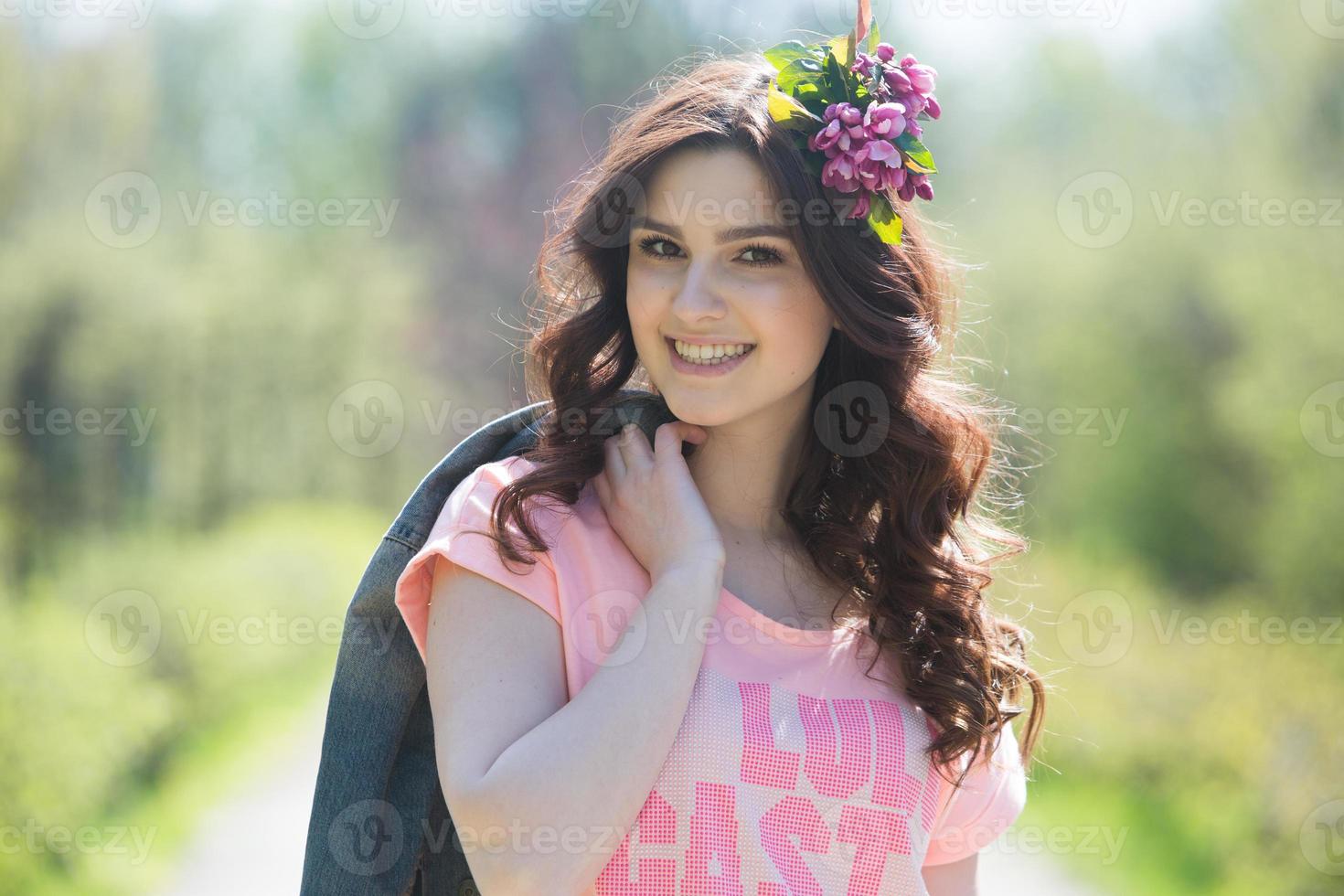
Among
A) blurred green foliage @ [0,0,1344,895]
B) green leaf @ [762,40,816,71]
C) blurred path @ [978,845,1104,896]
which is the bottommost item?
blurred path @ [978,845,1104,896]

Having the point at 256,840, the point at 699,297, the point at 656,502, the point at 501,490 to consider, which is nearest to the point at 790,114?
the point at 699,297

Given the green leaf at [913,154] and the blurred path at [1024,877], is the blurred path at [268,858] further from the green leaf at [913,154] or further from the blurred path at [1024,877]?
the green leaf at [913,154]

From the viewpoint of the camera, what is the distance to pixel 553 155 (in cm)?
1852

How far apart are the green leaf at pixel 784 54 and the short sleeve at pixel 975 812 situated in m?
1.19

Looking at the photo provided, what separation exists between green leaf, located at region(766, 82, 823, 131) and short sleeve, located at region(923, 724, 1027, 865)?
41.9 inches

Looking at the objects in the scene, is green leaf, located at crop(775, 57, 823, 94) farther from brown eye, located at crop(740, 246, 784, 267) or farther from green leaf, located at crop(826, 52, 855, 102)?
brown eye, located at crop(740, 246, 784, 267)

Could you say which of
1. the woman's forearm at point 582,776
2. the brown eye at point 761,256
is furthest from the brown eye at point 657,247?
the woman's forearm at point 582,776

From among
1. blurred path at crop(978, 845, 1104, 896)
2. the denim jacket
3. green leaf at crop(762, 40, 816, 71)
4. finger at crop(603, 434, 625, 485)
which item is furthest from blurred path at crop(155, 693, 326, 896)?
green leaf at crop(762, 40, 816, 71)

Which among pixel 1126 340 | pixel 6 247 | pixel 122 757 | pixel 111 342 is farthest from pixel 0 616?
pixel 1126 340

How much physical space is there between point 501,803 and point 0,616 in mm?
4943

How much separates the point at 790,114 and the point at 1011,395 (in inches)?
349

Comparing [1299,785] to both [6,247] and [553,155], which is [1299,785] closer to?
[6,247]

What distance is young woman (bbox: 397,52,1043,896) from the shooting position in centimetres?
170

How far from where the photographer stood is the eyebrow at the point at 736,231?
198 centimetres
